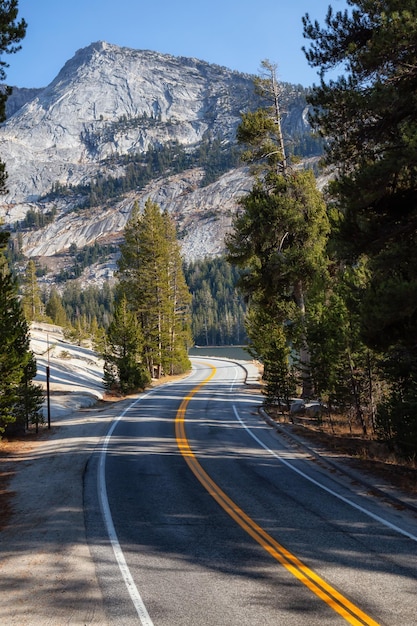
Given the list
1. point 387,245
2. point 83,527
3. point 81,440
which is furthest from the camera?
point 81,440

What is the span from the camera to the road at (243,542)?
6000 mm

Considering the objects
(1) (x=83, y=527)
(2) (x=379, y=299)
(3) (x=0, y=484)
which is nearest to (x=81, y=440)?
(3) (x=0, y=484)

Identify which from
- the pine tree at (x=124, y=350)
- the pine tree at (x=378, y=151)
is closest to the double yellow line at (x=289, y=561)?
the pine tree at (x=378, y=151)

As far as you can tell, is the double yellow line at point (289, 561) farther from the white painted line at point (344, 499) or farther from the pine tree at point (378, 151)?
the pine tree at point (378, 151)

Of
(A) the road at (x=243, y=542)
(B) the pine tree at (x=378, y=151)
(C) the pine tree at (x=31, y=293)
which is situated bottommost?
(A) the road at (x=243, y=542)

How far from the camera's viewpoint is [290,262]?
23094 millimetres

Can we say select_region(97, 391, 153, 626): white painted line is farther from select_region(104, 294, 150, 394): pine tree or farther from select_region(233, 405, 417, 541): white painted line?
select_region(104, 294, 150, 394): pine tree

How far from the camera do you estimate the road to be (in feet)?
19.7

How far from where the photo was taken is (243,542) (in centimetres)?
808

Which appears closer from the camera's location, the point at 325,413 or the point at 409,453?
the point at 409,453

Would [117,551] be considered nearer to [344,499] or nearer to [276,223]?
[344,499]

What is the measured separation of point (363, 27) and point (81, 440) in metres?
15.2

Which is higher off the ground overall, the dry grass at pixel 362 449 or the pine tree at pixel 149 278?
the pine tree at pixel 149 278

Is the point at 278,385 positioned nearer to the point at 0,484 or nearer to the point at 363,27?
the point at 0,484
